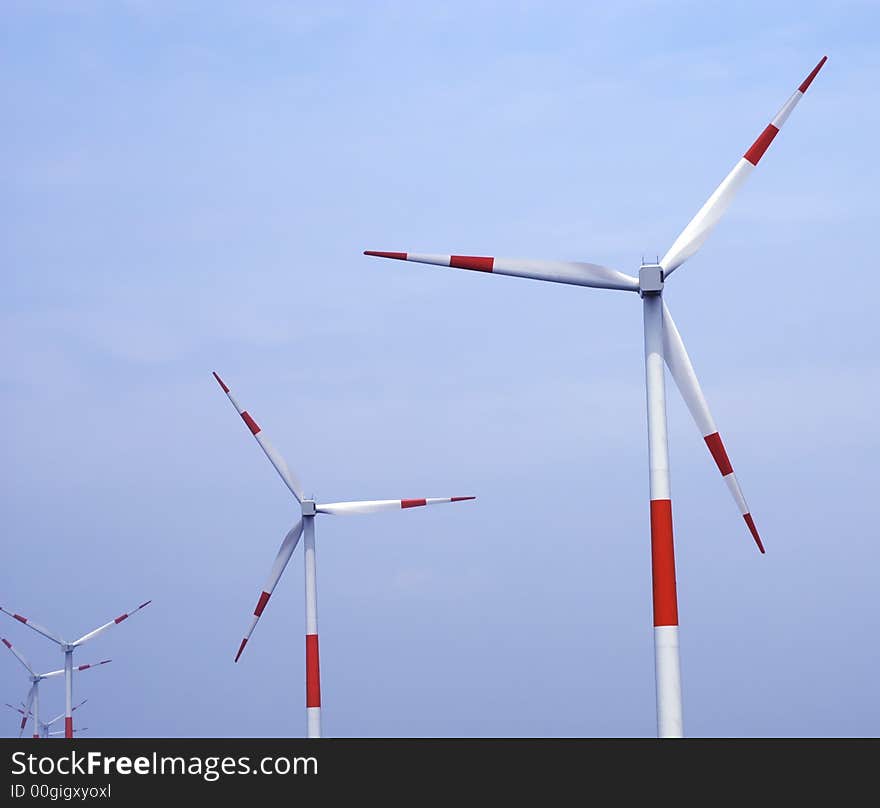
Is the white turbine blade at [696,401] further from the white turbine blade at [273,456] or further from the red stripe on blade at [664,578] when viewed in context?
the white turbine blade at [273,456]

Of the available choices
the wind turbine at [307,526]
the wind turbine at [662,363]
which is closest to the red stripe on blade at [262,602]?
the wind turbine at [307,526]

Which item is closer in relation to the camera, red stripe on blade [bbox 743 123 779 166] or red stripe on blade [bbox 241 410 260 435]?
red stripe on blade [bbox 743 123 779 166]

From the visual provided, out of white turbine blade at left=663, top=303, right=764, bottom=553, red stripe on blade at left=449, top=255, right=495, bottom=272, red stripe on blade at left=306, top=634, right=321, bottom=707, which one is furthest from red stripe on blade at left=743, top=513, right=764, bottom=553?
red stripe on blade at left=306, top=634, right=321, bottom=707

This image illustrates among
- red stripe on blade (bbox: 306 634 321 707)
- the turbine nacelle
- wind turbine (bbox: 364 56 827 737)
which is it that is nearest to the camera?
wind turbine (bbox: 364 56 827 737)

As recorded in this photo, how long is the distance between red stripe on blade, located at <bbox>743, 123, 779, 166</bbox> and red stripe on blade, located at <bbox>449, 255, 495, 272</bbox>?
7.43 meters

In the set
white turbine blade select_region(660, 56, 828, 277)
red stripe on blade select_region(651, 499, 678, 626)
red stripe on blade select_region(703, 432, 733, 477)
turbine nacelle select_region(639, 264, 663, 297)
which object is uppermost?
white turbine blade select_region(660, 56, 828, 277)

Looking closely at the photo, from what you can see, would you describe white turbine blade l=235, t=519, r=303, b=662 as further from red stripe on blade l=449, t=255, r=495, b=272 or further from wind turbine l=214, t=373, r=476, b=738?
red stripe on blade l=449, t=255, r=495, b=272

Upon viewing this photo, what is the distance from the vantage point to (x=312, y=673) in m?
67.1

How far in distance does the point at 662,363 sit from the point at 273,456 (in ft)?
123

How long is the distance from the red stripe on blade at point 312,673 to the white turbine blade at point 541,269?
3132 centimetres

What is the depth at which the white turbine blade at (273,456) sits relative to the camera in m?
72.4

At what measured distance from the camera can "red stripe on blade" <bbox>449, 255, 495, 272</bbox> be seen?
39.8 meters
